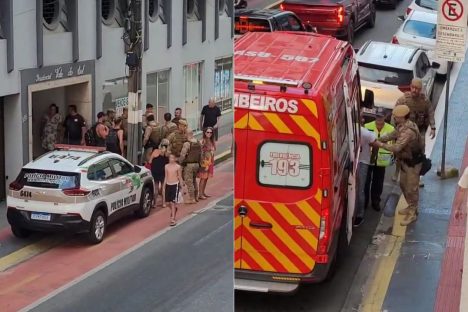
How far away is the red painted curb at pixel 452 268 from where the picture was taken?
11.8ft

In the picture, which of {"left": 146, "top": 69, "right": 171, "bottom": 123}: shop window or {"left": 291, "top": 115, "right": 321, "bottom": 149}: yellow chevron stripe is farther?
{"left": 291, "top": 115, "right": 321, "bottom": 149}: yellow chevron stripe

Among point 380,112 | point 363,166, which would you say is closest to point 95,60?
point 380,112

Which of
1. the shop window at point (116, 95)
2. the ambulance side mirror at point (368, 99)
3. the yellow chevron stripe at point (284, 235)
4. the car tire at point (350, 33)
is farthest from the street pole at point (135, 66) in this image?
the ambulance side mirror at point (368, 99)

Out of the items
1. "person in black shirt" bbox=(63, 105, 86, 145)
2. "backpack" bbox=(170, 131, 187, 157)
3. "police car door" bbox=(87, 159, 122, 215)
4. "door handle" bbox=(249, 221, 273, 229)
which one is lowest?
"door handle" bbox=(249, 221, 273, 229)

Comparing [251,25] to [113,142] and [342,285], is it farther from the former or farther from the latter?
[342,285]

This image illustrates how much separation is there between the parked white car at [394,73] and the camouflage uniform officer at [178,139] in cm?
339

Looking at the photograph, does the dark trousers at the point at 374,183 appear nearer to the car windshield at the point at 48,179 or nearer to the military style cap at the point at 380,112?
the military style cap at the point at 380,112

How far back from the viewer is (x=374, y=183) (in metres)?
5.95

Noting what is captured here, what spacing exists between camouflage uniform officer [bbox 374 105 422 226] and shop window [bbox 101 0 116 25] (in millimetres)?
3966

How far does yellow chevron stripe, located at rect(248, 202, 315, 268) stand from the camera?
281cm

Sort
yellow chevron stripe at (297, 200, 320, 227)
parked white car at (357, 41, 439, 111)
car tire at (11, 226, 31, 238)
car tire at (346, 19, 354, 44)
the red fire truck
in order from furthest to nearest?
parked white car at (357, 41, 439, 111) → yellow chevron stripe at (297, 200, 320, 227) → the red fire truck → car tire at (346, 19, 354, 44) → car tire at (11, 226, 31, 238)

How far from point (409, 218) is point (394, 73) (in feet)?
3.63

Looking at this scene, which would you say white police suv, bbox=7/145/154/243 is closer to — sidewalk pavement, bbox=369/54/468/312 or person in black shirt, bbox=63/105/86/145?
person in black shirt, bbox=63/105/86/145

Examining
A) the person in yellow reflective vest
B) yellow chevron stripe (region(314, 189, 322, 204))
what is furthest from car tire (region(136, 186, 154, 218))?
the person in yellow reflective vest
